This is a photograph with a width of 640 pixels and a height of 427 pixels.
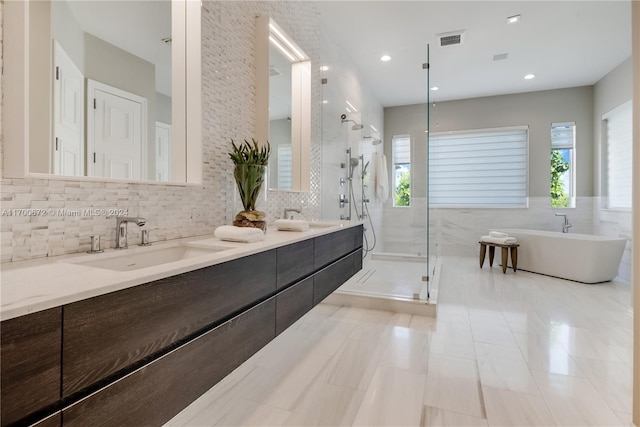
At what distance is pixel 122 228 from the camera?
46.1 inches

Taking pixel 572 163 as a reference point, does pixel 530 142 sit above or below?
above

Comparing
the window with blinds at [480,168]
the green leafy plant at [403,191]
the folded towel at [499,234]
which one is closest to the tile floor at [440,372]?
the green leafy plant at [403,191]

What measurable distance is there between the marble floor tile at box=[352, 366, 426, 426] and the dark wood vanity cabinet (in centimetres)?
123

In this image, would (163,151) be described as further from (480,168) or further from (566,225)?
(566,225)

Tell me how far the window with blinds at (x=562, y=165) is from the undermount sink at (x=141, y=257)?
5.78m

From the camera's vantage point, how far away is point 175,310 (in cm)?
80

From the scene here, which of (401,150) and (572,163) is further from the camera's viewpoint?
(572,163)

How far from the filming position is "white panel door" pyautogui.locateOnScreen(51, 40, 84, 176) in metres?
1.03

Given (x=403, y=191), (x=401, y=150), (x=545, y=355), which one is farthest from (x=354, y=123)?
(x=545, y=355)

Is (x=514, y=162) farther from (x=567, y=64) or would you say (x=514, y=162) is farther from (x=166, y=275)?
(x=166, y=275)

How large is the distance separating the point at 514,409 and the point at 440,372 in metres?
0.41

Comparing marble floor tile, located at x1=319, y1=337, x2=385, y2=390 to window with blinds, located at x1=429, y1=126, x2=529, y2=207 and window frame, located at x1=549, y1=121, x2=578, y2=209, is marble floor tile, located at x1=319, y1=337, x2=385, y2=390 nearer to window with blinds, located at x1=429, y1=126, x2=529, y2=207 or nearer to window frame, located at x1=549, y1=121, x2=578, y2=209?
window with blinds, located at x1=429, y1=126, x2=529, y2=207

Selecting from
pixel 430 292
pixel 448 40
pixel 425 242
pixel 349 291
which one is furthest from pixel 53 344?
pixel 448 40

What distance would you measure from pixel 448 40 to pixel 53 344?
13.7ft
